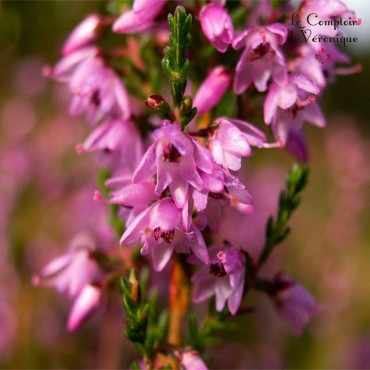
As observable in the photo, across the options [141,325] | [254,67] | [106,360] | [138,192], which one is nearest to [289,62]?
[254,67]

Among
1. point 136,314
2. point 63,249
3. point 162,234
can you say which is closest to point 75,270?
point 136,314

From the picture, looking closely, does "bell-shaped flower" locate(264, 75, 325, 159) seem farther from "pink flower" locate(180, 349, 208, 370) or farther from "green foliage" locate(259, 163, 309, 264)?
"pink flower" locate(180, 349, 208, 370)

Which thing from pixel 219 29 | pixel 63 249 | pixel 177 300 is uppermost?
pixel 219 29

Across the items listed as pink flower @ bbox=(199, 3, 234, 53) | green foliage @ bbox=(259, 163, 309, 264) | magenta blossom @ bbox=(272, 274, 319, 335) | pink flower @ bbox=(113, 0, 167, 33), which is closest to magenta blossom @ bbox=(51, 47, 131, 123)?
pink flower @ bbox=(113, 0, 167, 33)

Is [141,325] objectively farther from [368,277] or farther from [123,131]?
[368,277]

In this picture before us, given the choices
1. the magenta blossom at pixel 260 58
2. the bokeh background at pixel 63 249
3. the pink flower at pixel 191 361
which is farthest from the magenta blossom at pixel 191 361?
the bokeh background at pixel 63 249

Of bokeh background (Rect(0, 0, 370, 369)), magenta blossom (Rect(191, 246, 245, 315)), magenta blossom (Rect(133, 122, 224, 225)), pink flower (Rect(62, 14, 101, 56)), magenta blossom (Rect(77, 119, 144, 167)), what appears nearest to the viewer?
magenta blossom (Rect(133, 122, 224, 225))

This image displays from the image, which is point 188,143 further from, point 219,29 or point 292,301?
point 292,301
